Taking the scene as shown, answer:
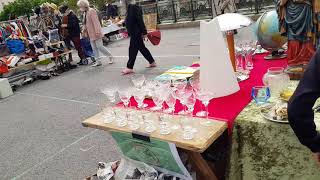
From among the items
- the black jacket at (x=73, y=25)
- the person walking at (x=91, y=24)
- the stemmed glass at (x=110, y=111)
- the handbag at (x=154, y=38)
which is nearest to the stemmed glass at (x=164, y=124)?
the stemmed glass at (x=110, y=111)

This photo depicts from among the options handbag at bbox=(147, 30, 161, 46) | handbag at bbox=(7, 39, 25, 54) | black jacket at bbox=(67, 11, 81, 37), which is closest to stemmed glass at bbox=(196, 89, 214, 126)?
handbag at bbox=(147, 30, 161, 46)

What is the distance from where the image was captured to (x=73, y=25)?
850 cm

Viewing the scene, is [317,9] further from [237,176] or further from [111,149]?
[111,149]

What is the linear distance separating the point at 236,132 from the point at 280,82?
45cm

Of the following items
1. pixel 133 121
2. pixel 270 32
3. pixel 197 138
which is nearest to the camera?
pixel 197 138

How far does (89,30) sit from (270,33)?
18.9ft

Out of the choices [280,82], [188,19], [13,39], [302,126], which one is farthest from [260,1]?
[302,126]

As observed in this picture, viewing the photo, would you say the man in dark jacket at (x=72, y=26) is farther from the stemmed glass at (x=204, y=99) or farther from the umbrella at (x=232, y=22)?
the stemmed glass at (x=204, y=99)

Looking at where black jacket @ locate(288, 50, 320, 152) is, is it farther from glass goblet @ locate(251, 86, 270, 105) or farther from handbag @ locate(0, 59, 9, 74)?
handbag @ locate(0, 59, 9, 74)

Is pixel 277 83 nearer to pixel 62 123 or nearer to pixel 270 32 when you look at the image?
pixel 270 32

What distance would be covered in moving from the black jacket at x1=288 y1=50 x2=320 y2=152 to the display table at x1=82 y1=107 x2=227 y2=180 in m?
0.49

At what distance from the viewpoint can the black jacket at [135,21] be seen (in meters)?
6.15

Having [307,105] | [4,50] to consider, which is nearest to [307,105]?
[307,105]

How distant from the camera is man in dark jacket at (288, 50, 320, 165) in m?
1.24
